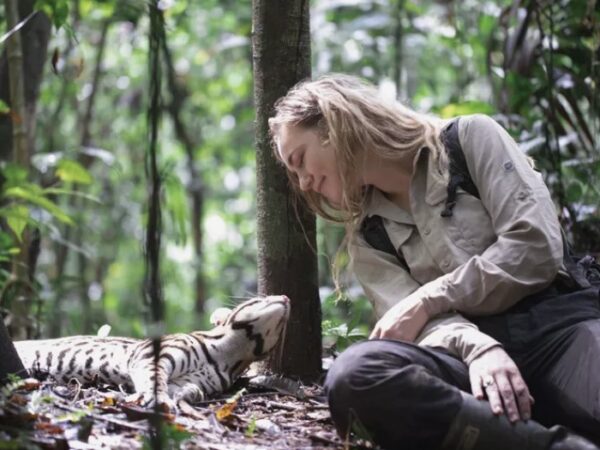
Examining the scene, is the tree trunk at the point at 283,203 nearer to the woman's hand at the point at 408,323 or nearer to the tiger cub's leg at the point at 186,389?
the tiger cub's leg at the point at 186,389

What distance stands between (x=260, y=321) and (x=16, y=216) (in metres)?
1.63

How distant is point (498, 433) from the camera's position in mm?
3053

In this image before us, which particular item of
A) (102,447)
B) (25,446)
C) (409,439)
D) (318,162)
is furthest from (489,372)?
(25,446)

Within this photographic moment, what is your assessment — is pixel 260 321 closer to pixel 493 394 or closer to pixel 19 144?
pixel 493 394

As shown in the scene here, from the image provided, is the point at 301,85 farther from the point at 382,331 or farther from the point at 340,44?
the point at 340,44

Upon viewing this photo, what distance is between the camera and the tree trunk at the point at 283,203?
14.3ft

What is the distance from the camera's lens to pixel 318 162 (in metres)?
3.77

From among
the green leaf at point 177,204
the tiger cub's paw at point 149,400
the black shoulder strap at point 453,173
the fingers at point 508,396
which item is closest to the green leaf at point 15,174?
the green leaf at point 177,204

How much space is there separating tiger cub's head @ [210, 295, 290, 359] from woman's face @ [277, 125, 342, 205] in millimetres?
719

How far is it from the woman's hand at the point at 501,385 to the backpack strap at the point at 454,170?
68 cm

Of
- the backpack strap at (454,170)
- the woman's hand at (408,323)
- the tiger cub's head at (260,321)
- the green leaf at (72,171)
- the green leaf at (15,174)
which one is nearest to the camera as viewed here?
the woman's hand at (408,323)

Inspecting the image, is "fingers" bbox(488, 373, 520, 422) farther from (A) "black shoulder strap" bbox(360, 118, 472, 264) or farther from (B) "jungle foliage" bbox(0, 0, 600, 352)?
(B) "jungle foliage" bbox(0, 0, 600, 352)

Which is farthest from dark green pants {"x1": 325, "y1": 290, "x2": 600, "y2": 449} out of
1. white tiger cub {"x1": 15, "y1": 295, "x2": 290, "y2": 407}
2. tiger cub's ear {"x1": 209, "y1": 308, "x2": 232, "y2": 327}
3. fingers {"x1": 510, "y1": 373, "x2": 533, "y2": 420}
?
tiger cub's ear {"x1": 209, "y1": 308, "x2": 232, "y2": 327}

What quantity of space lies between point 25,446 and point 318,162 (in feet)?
5.79
